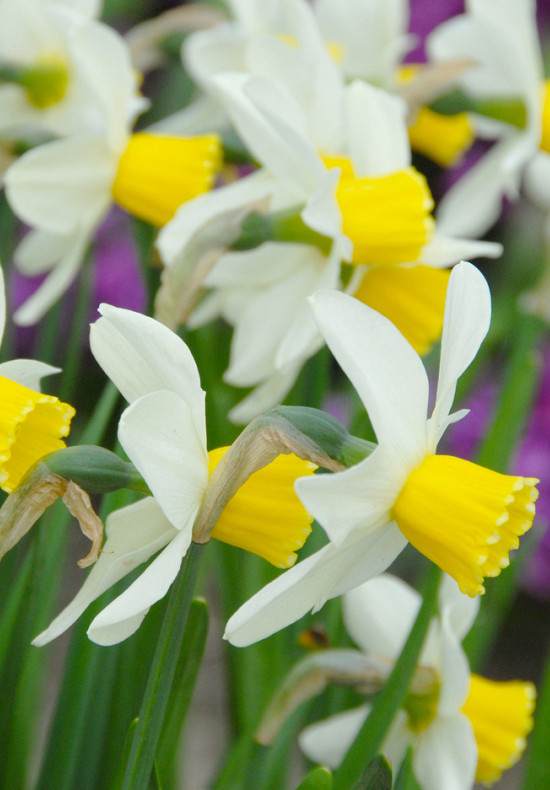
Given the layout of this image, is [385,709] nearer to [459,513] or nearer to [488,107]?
[459,513]

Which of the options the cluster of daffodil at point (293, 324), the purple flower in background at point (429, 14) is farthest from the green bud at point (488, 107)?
the purple flower in background at point (429, 14)

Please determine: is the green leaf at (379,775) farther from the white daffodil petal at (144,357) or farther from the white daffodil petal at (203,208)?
the white daffodil petal at (203,208)

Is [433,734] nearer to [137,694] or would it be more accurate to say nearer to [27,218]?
[137,694]

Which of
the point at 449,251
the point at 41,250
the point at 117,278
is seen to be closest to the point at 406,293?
the point at 449,251

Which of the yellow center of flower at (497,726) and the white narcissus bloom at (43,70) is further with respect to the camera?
the white narcissus bloom at (43,70)

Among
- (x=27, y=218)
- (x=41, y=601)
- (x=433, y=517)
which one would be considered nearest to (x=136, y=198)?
(x=27, y=218)

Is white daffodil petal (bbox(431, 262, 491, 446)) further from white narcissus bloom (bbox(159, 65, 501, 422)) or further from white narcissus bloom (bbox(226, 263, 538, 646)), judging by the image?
white narcissus bloom (bbox(159, 65, 501, 422))
